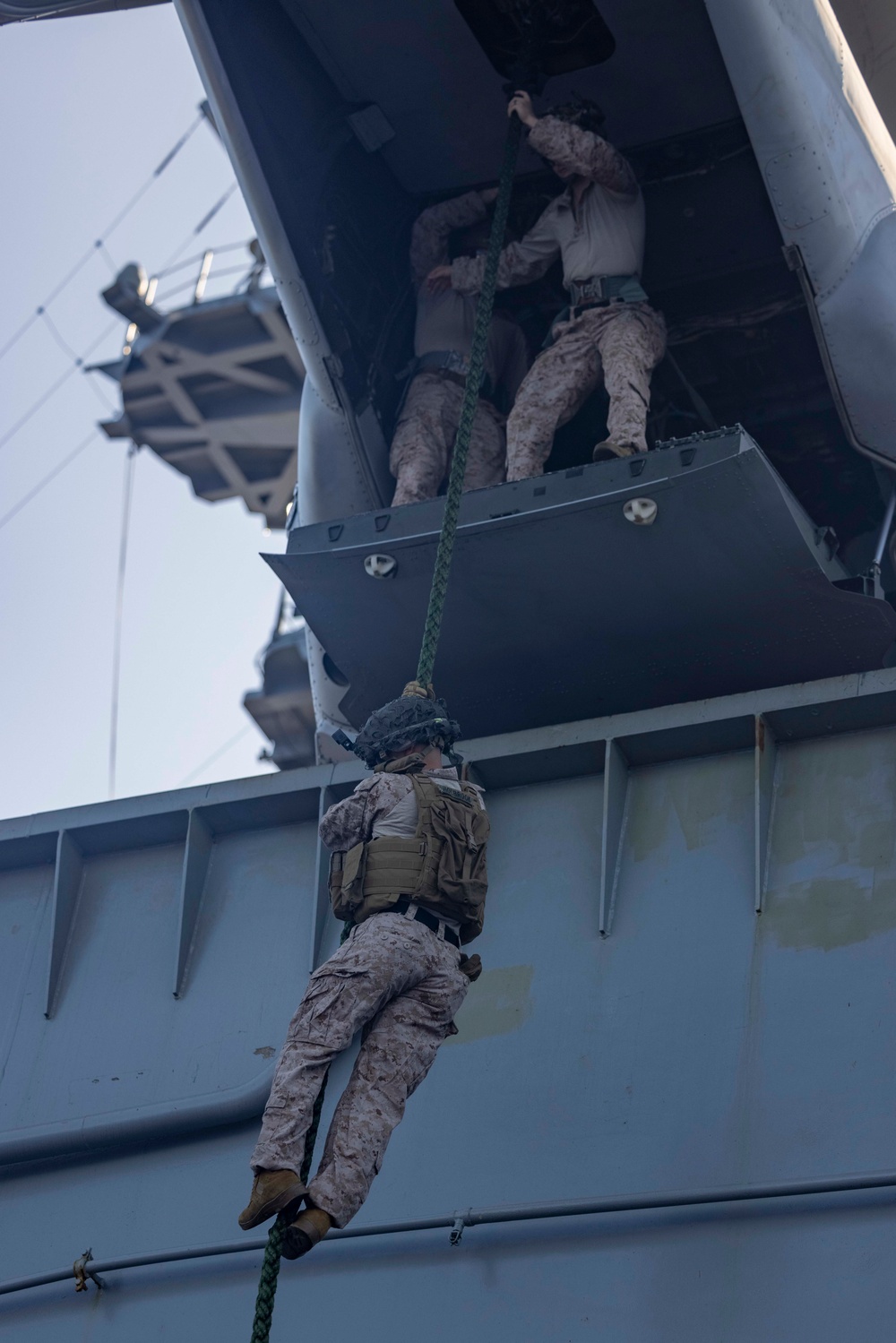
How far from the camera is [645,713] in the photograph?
25.7 ft

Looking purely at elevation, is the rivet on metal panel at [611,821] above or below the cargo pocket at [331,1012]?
above

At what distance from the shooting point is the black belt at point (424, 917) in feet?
18.1

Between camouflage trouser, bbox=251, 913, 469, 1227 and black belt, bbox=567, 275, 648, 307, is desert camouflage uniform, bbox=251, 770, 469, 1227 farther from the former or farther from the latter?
black belt, bbox=567, 275, 648, 307

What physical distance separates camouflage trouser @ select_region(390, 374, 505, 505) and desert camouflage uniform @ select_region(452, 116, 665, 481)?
54cm

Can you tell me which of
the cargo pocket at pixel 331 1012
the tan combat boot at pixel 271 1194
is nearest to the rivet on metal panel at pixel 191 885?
the cargo pocket at pixel 331 1012

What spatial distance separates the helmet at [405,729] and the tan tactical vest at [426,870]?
35 centimetres

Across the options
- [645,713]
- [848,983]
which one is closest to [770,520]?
[645,713]

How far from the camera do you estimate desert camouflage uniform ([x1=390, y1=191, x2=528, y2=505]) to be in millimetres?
10008

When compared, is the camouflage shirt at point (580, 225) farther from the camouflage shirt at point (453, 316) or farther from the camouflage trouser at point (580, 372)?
the camouflage trouser at point (580, 372)

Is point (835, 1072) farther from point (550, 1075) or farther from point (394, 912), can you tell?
point (394, 912)

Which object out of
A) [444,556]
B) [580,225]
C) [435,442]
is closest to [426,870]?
[444,556]

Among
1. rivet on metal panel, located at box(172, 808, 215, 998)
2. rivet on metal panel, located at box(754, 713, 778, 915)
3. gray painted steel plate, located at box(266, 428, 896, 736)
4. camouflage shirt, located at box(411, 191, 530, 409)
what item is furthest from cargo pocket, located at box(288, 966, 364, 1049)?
camouflage shirt, located at box(411, 191, 530, 409)

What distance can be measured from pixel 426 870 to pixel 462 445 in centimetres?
257

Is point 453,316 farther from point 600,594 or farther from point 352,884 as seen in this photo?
point 352,884
